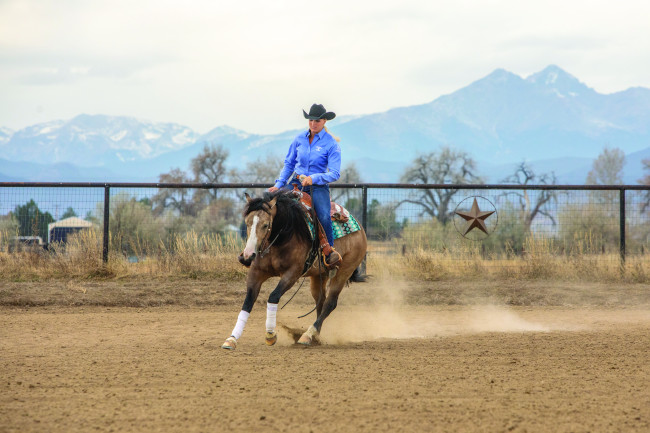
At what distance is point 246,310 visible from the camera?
8.07m

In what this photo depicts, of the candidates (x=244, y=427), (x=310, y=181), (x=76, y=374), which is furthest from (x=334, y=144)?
(x=244, y=427)

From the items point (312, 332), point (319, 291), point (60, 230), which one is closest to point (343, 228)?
point (319, 291)

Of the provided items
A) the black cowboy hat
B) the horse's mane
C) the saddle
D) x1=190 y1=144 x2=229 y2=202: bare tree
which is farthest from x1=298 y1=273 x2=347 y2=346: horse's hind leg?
x1=190 y1=144 x2=229 y2=202: bare tree

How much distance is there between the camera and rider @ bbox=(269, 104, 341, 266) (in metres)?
8.90

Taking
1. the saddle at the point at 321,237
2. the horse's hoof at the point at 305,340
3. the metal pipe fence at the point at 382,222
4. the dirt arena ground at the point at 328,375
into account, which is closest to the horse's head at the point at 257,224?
the saddle at the point at 321,237

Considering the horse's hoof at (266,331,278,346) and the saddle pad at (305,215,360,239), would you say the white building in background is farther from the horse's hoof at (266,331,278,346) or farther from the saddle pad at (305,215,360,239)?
the horse's hoof at (266,331,278,346)

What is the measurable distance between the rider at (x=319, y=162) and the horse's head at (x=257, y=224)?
1001 millimetres

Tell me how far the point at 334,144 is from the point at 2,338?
197 inches

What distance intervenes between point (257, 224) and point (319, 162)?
1.66 metres

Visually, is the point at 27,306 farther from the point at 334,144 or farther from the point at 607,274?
the point at 607,274

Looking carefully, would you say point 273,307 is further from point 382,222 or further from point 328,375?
point 382,222

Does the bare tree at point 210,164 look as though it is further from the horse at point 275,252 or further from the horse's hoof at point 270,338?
the horse's hoof at point 270,338

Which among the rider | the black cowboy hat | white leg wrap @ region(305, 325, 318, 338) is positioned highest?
the black cowboy hat

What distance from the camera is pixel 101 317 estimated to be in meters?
11.1
